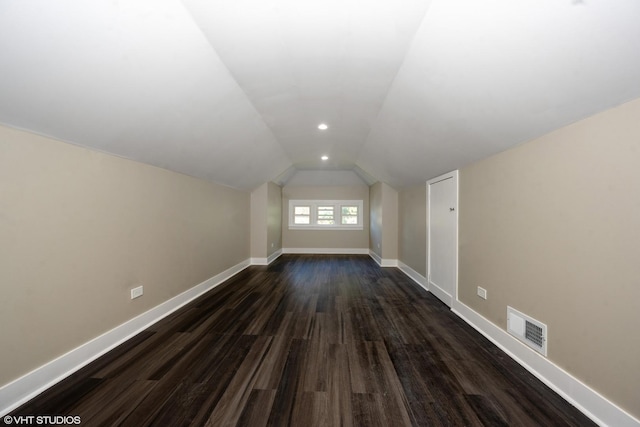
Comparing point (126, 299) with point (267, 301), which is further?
point (267, 301)

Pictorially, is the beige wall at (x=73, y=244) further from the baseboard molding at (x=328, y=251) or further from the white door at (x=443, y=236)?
the baseboard molding at (x=328, y=251)

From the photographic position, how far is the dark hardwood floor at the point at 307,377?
1415 mm

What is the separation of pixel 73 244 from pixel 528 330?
145 inches

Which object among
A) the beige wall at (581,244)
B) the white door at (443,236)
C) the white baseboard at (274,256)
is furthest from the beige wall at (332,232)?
the beige wall at (581,244)

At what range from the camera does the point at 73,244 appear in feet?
5.99

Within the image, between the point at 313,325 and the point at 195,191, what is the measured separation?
101 inches

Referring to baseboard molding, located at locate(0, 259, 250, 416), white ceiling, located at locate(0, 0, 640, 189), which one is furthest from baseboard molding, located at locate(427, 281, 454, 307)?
baseboard molding, located at locate(0, 259, 250, 416)

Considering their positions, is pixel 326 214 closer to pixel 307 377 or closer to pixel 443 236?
pixel 443 236

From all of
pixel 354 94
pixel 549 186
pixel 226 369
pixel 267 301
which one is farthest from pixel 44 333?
pixel 549 186

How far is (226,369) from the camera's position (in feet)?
6.03

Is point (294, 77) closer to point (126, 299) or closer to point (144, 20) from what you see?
point (144, 20)

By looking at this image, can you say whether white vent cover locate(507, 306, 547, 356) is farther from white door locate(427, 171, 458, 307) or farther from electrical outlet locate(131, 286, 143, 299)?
electrical outlet locate(131, 286, 143, 299)

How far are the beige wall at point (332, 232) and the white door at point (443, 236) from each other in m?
3.61

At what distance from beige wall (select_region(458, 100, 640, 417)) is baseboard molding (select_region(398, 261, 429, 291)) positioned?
5.89ft
